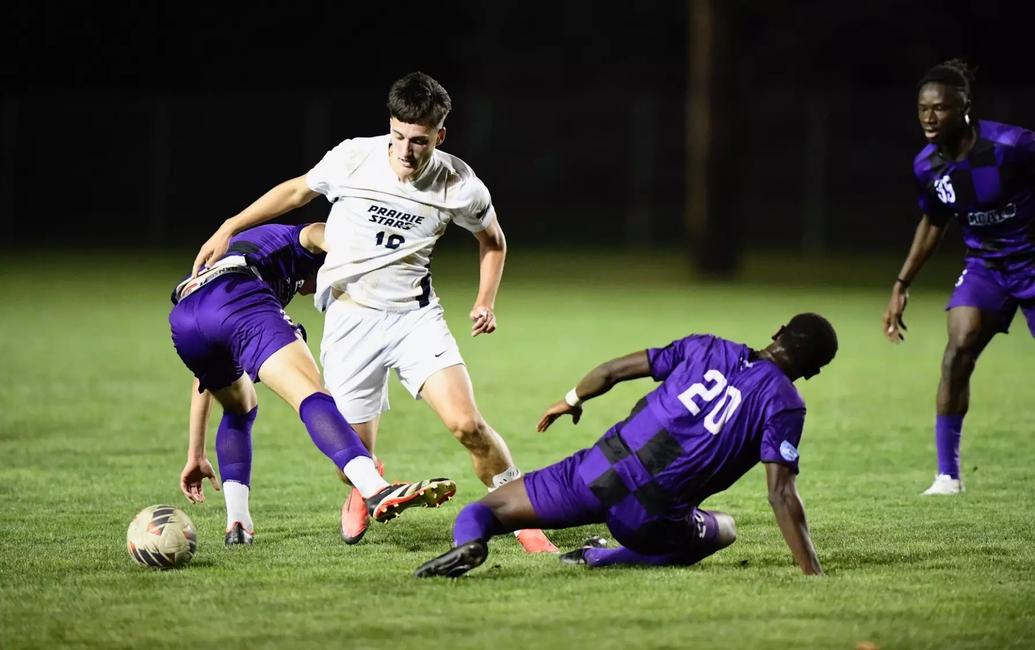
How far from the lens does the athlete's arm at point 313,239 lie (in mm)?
6652

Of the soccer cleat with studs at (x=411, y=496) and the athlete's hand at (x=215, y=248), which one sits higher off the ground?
the athlete's hand at (x=215, y=248)

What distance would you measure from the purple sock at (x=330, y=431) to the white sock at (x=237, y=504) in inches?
32.1

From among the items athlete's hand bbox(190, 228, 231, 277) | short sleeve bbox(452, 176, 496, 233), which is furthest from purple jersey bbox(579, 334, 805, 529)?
athlete's hand bbox(190, 228, 231, 277)

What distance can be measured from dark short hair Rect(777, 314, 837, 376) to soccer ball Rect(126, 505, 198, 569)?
248 centimetres

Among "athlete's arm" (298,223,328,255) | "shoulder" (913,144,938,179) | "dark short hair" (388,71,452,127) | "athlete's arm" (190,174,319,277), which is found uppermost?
"dark short hair" (388,71,452,127)

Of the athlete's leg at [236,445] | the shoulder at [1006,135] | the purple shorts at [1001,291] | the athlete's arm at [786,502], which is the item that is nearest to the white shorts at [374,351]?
the athlete's leg at [236,445]

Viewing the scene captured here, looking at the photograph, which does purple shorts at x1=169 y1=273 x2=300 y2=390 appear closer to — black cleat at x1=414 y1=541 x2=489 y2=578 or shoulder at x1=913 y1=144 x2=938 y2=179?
black cleat at x1=414 y1=541 x2=489 y2=578

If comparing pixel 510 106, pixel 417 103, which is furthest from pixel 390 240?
pixel 510 106

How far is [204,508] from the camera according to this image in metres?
7.25

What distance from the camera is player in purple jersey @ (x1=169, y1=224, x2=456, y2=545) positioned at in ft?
18.6

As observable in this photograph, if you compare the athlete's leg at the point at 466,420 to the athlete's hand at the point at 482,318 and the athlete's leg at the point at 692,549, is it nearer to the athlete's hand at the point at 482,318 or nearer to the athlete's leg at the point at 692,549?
the athlete's hand at the point at 482,318

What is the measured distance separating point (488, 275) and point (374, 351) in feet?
2.09

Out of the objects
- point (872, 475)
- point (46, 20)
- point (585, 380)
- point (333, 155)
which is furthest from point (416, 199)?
point (46, 20)

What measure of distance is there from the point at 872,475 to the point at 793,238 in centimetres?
2199
